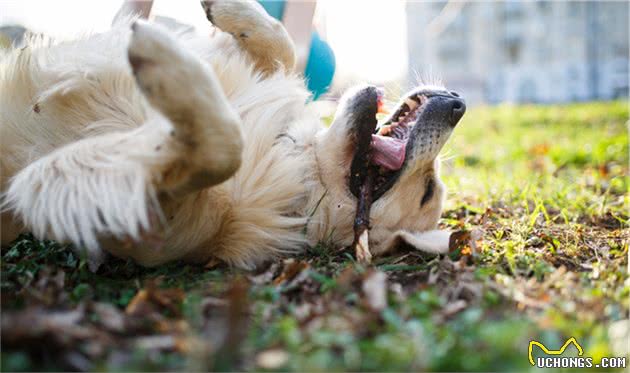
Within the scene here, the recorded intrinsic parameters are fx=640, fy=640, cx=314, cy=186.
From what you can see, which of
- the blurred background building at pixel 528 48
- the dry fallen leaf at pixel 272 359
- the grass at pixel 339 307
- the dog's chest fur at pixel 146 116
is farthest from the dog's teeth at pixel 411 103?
the blurred background building at pixel 528 48

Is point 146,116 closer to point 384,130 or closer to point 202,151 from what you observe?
point 202,151

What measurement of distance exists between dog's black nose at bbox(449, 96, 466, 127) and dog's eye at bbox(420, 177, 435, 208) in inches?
11.7

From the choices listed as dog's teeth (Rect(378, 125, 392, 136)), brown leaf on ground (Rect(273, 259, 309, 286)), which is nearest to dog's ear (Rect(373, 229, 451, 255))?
dog's teeth (Rect(378, 125, 392, 136))

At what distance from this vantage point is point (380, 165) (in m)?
3.01

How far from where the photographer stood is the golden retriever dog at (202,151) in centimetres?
216

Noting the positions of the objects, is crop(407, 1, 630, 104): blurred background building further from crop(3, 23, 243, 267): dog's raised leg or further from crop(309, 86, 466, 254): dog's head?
crop(3, 23, 243, 267): dog's raised leg

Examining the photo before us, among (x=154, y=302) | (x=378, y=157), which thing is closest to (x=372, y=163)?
(x=378, y=157)

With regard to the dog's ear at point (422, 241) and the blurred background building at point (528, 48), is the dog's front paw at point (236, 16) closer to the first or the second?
the dog's ear at point (422, 241)

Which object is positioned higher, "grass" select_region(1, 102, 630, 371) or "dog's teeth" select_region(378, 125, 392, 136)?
"dog's teeth" select_region(378, 125, 392, 136)

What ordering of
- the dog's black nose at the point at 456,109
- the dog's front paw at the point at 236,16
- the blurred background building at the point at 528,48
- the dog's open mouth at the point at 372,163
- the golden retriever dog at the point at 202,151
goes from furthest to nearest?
the blurred background building at the point at 528,48 → the dog's front paw at the point at 236,16 → the dog's black nose at the point at 456,109 → the dog's open mouth at the point at 372,163 → the golden retriever dog at the point at 202,151

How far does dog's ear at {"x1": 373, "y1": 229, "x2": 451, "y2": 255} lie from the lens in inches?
110

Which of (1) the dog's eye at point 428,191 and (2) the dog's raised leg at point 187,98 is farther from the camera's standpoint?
(1) the dog's eye at point 428,191

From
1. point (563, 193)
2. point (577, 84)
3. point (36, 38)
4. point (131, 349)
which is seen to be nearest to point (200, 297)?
point (131, 349)

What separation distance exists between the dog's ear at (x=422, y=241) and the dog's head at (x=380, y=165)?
0.03 meters
